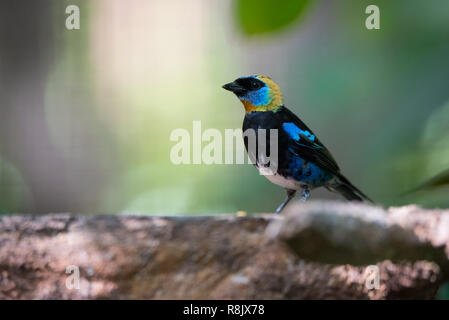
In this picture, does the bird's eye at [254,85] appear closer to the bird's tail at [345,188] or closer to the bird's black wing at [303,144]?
the bird's black wing at [303,144]

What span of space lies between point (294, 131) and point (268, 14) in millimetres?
732

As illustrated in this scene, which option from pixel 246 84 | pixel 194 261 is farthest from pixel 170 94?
pixel 194 261

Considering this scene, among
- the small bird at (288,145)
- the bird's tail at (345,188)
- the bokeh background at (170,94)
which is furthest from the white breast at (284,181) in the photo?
the bokeh background at (170,94)

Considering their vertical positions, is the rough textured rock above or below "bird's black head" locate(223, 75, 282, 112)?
below

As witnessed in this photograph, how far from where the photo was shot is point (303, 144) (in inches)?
129

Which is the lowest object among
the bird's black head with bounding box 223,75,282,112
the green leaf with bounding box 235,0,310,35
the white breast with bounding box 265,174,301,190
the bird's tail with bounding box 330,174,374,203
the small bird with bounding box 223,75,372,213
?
the bird's tail with bounding box 330,174,374,203

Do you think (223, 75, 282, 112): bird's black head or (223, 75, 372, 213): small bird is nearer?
(223, 75, 372, 213): small bird

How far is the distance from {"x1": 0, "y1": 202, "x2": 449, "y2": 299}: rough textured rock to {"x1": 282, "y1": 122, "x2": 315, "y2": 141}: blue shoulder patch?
1.22m

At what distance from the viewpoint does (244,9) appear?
130 inches

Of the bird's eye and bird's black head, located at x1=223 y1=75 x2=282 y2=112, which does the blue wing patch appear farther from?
the bird's eye

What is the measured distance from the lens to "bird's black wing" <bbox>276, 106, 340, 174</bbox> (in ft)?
10.7

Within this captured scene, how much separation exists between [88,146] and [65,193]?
2.01ft

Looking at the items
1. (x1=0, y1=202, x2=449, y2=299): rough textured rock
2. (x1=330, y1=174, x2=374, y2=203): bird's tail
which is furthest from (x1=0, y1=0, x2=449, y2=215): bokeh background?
(x1=0, y1=202, x2=449, y2=299): rough textured rock
